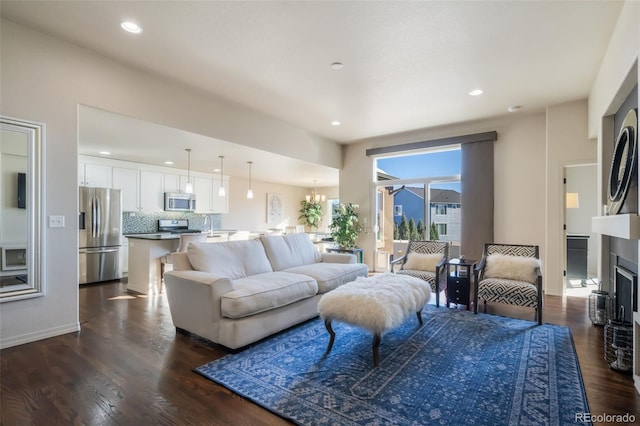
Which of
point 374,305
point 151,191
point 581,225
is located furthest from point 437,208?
point 151,191

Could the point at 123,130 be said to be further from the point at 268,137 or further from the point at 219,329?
the point at 219,329

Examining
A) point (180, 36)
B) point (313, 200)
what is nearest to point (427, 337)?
point (180, 36)

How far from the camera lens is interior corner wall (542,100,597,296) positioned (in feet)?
14.5

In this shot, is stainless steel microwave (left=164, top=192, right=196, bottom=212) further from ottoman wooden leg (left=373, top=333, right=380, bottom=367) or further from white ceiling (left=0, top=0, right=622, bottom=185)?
ottoman wooden leg (left=373, top=333, right=380, bottom=367)

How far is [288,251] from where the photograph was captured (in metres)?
4.23

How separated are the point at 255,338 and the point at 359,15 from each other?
2.91 meters

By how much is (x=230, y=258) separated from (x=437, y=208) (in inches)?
163

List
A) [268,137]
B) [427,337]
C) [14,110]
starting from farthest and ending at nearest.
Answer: [268,137], [427,337], [14,110]

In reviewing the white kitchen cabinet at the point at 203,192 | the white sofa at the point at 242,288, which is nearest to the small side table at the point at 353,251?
the white sofa at the point at 242,288

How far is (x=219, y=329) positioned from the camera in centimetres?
270

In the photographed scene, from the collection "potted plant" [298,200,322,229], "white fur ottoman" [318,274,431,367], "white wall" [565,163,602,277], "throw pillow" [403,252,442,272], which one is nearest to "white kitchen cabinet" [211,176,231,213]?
"potted plant" [298,200,322,229]

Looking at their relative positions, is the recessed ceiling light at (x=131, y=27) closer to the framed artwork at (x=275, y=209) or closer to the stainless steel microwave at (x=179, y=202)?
the stainless steel microwave at (x=179, y=202)

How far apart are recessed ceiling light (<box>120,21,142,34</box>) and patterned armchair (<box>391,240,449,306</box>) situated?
3940mm

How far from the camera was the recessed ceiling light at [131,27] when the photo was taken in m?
2.68
